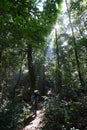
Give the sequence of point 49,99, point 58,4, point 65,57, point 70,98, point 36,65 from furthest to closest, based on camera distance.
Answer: point 65,57 < point 36,65 < point 70,98 < point 49,99 < point 58,4

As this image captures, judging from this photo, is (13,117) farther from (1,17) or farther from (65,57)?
(65,57)

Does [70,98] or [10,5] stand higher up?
[10,5]

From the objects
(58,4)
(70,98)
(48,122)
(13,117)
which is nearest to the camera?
(58,4)

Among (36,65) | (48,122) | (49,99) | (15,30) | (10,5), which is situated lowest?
(48,122)

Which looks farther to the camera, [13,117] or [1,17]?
[13,117]

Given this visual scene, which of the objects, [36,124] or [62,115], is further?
[36,124]

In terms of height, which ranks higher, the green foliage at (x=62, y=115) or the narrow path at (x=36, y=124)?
the green foliage at (x=62, y=115)

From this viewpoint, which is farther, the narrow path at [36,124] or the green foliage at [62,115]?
the narrow path at [36,124]

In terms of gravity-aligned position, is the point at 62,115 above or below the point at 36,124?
above

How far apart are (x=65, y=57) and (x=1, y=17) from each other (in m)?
28.3

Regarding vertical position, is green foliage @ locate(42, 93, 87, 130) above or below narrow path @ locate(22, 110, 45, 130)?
above

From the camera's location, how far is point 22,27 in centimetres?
266

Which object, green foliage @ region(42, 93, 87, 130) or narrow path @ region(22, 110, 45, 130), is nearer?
green foliage @ region(42, 93, 87, 130)

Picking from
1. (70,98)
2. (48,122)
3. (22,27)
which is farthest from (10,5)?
(70,98)
